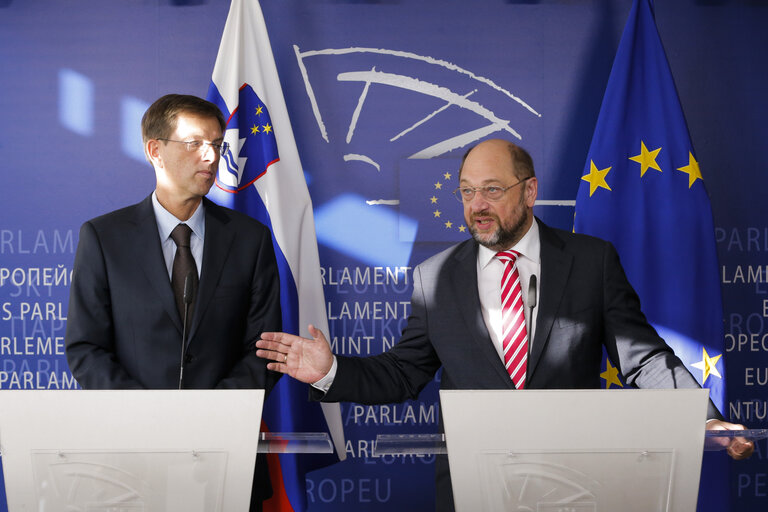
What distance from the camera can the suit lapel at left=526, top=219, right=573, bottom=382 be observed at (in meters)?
2.45

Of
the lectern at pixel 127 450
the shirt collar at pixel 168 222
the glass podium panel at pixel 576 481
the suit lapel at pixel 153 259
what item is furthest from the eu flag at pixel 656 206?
the lectern at pixel 127 450

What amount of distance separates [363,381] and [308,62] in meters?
2.29

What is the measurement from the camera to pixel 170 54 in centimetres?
418

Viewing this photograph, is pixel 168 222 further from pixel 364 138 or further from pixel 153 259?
pixel 364 138

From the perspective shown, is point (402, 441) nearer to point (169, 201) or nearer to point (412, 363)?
point (412, 363)

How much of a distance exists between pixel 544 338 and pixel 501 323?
0.54 feet

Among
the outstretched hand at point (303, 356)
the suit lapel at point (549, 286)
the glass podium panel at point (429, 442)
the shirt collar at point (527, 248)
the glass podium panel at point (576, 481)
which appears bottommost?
the glass podium panel at point (576, 481)

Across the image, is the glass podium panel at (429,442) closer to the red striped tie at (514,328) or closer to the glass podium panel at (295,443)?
the glass podium panel at (295,443)

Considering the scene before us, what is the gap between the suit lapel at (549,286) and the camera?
245 cm

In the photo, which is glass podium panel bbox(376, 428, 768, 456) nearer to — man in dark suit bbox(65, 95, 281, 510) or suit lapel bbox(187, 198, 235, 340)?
man in dark suit bbox(65, 95, 281, 510)

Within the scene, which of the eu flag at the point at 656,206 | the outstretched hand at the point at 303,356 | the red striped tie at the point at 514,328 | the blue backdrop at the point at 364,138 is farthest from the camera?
the blue backdrop at the point at 364,138

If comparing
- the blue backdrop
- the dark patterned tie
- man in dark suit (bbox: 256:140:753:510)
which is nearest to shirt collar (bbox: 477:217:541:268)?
man in dark suit (bbox: 256:140:753:510)

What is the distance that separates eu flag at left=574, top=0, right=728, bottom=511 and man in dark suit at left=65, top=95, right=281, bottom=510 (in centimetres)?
183

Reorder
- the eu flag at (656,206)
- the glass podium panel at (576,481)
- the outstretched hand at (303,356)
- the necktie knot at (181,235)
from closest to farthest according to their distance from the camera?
the glass podium panel at (576,481)
the outstretched hand at (303,356)
the necktie knot at (181,235)
the eu flag at (656,206)
